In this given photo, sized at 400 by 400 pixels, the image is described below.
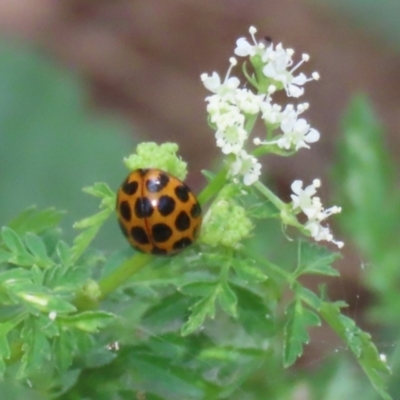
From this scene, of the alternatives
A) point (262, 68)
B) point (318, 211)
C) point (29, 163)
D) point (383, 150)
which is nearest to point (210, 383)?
point (318, 211)

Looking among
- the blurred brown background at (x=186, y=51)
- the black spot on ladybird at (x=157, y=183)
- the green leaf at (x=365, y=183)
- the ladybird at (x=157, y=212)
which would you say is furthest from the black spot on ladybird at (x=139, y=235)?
the blurred brown background at (x=186, y=51)

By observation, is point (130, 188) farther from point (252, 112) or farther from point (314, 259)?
point (314, 259)

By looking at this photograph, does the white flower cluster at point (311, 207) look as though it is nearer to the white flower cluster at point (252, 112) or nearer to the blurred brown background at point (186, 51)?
the white flower cluster at point (252, 112)

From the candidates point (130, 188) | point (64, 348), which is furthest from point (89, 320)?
point (130, 188)

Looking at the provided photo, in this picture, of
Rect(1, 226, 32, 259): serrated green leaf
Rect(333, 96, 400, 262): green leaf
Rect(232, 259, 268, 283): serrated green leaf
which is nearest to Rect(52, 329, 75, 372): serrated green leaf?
Rect(1, 226, 32, 259): serrated green leaf

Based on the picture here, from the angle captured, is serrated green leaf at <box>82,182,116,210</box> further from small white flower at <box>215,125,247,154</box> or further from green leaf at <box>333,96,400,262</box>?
green leaf at <box>333,96,400,262</box>

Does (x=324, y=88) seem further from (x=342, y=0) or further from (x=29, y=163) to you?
(x=29, y=163)
